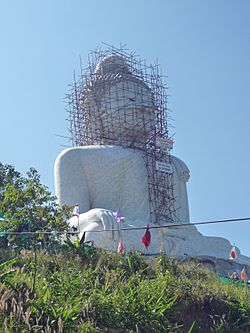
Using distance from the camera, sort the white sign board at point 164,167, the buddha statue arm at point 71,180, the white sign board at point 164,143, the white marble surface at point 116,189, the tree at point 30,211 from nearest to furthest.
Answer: the tree at point 30,211, the white marble surface at point 116,189, the buddha statue arm at point 71,180, the white sign board at point 164,167, the white sign board at point 164,143

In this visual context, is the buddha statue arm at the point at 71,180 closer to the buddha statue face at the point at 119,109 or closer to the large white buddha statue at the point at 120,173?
the large white buddha statue at the point at 120,173

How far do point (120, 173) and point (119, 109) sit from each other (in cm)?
231

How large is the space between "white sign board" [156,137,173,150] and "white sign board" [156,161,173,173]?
1.96ft

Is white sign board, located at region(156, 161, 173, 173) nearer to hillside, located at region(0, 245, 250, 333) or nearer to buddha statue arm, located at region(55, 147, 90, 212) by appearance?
buddha statue arm, located at region(55, 147, 90, 212)

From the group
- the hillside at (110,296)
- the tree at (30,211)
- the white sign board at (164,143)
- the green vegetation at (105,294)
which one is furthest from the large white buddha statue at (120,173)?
the hillside at (110,296)

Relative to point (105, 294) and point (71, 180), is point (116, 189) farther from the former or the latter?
point (105, 294)

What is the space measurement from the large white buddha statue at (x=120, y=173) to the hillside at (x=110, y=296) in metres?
5.06

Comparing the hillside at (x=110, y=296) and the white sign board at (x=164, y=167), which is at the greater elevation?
the white sign board at (x=164, y=167)

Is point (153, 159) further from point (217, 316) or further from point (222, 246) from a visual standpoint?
point (217, 316)

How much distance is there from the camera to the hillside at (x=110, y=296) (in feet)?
21.3

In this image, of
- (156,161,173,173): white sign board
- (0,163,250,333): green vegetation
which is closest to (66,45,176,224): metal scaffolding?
(156,161,173,173): white sign board

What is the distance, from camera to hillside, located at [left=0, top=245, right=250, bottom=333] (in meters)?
6.50

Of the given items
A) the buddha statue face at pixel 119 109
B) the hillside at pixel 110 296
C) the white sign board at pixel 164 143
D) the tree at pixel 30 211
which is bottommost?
the hillside at pixel 110 296

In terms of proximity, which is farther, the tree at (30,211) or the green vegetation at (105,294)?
the tree at (30,211)
